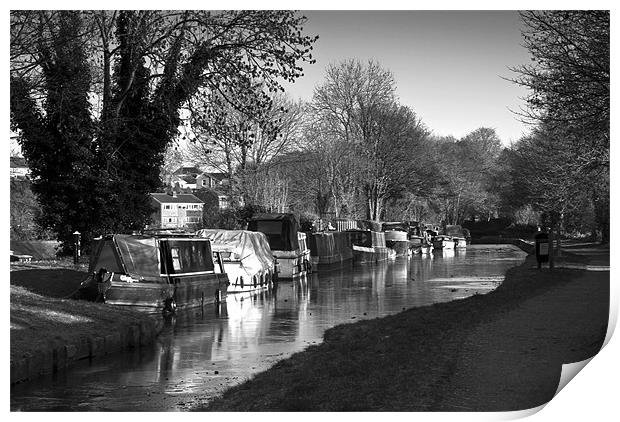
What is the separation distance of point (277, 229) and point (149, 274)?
16834mm

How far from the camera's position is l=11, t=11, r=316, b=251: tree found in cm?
2642

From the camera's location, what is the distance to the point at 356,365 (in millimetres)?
13844

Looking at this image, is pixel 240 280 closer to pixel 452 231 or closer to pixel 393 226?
pixel 393 226

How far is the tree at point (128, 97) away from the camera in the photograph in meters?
26.4

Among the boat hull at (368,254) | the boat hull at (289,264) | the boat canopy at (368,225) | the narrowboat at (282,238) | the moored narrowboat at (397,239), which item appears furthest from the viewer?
the moored narrowboat at (397,239)

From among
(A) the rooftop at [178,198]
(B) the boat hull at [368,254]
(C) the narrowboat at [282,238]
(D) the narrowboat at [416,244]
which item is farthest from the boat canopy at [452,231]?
(C) the narrowboat at [282,238]

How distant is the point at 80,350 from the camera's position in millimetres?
16625

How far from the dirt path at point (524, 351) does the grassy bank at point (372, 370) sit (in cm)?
21

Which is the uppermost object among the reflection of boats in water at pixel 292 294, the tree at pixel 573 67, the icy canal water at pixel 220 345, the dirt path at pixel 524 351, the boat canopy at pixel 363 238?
the tree at pixel 573 67

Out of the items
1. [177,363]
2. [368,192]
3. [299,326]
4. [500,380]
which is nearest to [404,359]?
[500,380]

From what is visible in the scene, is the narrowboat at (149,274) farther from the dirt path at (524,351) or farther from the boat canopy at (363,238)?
the boat canopy at (363,238)

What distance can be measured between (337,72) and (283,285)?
30699mm

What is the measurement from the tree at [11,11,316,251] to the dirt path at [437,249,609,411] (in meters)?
11.1

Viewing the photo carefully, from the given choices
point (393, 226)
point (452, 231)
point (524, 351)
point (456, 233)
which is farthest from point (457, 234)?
point (524, 351)
